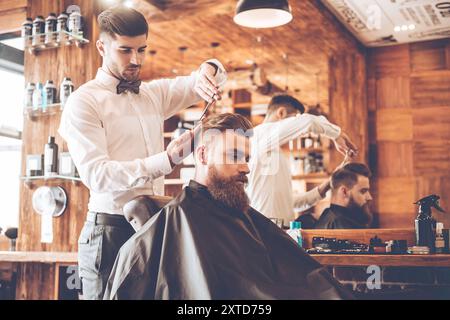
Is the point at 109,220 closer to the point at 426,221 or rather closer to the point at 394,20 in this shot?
the point at 426,221

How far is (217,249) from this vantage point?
1.96m

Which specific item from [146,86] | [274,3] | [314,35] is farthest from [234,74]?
[146,86]

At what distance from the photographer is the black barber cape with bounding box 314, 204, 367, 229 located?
3.09 m

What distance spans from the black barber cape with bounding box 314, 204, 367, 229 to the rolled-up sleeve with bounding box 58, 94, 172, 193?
145 centimetres

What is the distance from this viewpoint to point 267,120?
3.58 metres

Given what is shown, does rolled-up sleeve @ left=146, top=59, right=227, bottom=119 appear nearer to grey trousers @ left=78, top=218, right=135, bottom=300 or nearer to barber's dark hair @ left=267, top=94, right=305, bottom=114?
grey trousers @ left=78, top=218, right=135, bottom=300

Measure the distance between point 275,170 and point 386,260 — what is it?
1.07 meters

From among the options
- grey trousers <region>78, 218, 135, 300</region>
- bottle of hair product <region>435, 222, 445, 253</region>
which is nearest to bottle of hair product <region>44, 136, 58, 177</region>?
grey trousers <region>78, 218, 135, 300</region>

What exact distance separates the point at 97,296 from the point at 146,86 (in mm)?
993

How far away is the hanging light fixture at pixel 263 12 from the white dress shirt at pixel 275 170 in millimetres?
755

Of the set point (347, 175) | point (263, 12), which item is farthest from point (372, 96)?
point (263, 12)

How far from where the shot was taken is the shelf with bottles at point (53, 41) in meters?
3.65

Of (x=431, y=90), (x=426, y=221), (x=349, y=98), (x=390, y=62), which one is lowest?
(x=426, y=221)

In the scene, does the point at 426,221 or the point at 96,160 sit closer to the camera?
the point at 96,160
